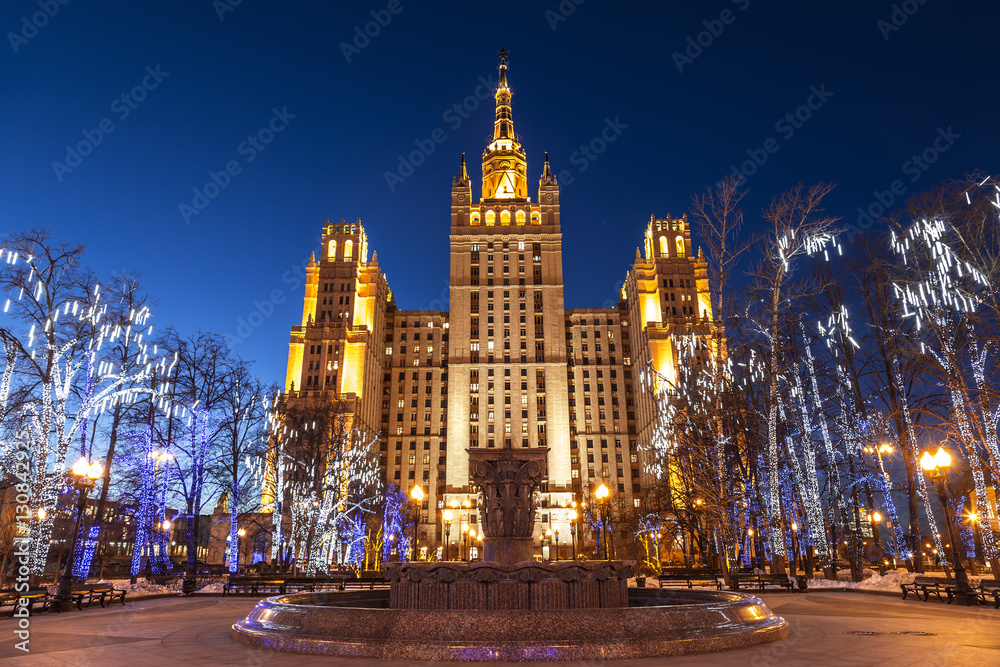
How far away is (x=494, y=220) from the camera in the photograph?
10362 centimetres

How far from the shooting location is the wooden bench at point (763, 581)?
24.2 meters

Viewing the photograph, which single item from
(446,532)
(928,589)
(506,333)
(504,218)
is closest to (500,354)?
(506,333)

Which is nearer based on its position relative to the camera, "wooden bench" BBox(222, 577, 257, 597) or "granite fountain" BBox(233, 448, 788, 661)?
"granite fountain" BBox(233, 448, 788, 661)

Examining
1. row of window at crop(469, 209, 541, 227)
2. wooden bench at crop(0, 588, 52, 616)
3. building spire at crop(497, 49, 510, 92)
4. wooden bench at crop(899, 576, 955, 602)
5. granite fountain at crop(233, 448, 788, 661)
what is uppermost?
building spire at crop(497, 49, 510, 92)

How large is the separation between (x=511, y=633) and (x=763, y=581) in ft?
67.0

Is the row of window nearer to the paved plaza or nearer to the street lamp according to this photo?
the street lamp

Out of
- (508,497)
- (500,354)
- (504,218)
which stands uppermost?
(504,218)

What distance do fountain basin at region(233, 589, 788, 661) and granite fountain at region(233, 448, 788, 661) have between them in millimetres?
14

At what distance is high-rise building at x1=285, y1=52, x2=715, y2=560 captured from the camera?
91.9m

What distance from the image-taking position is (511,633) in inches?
336
